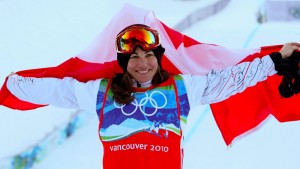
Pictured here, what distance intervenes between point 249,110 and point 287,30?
4815mm

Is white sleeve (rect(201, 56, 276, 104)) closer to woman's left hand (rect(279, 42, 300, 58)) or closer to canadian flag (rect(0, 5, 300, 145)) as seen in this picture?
woman's left hand (rect(279, 42, 300, 58))

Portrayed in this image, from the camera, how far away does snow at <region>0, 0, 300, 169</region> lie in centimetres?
368

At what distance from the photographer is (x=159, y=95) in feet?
7.13

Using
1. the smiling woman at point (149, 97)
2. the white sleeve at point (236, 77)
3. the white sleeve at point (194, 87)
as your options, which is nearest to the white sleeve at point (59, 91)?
the smiling woman at point (149, 97)

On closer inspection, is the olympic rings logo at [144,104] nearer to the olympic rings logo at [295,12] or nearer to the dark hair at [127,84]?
the dark hair at [127,84]

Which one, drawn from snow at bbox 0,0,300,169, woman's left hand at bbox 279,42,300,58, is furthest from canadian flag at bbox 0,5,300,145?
woman's left hand at bbox 279,42,300,58

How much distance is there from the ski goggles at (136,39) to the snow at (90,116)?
89 centimetres

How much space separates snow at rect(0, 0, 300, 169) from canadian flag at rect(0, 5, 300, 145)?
0.14 meters

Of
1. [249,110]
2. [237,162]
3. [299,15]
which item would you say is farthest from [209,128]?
[299,15]

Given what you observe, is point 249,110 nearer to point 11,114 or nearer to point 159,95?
point 159,95

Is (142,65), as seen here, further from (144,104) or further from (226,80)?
(226,80)

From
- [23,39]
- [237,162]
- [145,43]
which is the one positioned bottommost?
[237,162]

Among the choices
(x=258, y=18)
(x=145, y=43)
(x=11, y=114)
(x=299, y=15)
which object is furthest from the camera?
(x=258, y=18)

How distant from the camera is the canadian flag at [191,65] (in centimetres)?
254
